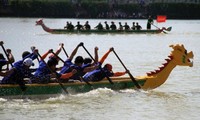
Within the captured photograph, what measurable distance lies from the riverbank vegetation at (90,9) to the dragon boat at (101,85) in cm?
7787

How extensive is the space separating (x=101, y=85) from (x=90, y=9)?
87718 millimetres

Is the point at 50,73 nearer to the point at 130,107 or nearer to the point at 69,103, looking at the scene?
the point at 69,103

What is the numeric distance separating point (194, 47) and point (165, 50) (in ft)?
11.6

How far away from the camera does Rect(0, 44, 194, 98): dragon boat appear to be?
53.9 ft

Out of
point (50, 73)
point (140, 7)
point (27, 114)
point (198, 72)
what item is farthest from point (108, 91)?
point (140, 7)

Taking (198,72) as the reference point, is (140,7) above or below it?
below

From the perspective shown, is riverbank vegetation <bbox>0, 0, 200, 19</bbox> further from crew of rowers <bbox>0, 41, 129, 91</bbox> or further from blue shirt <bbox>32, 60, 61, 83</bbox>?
blue shirt <bbox>32, 60, 61, 83</bbox>

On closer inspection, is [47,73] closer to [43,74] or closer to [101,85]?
[43,74]

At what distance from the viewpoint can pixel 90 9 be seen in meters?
105

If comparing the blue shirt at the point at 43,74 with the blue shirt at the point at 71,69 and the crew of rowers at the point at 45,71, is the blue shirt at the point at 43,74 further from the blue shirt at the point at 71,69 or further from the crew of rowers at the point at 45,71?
the blue shirt at the point at 71,69

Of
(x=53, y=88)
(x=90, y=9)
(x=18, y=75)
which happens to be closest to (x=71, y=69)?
(x=53, y=88)

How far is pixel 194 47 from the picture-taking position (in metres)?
40.5

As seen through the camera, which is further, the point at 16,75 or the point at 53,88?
the point at 53,88

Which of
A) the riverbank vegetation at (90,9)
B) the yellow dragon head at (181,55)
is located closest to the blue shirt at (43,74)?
the yellow dragon head at (181,55)
